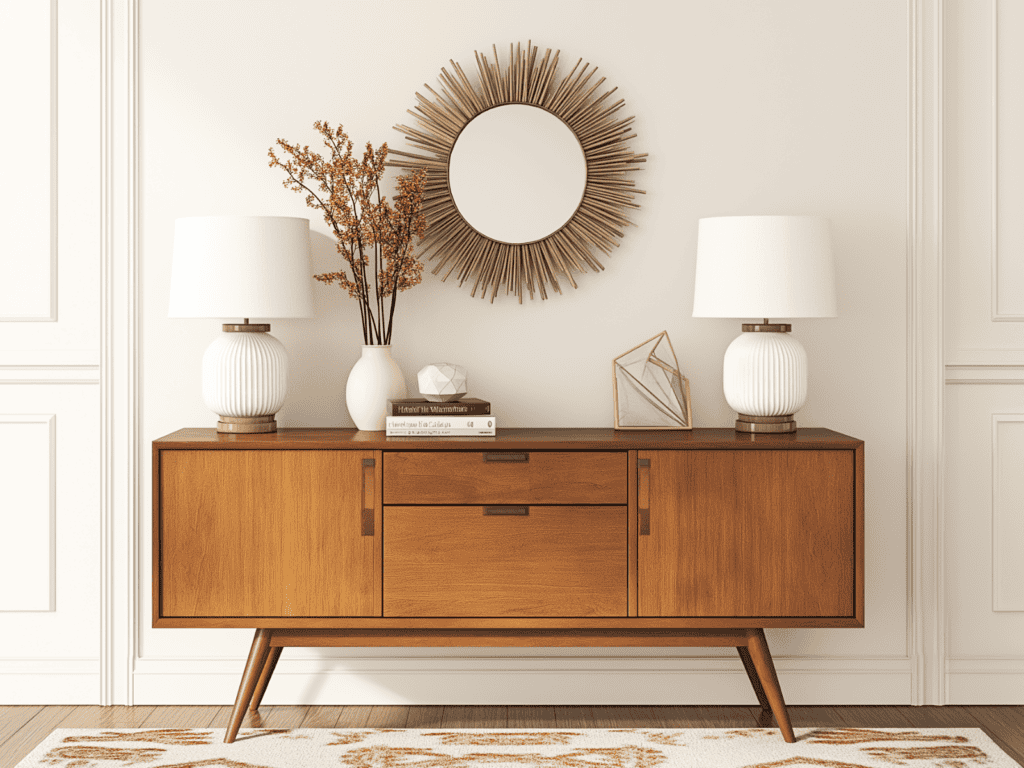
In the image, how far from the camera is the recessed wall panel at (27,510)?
8.93ft

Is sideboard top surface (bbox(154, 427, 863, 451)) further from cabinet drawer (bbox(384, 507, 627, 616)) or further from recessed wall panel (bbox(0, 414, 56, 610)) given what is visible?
recessed wall panel (bbox(0, 414, 56, 610))

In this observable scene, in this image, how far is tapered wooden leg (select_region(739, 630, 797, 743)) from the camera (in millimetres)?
2406

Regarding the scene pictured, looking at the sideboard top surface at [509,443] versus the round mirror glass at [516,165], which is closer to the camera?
the sideboard top surface at [509,443]

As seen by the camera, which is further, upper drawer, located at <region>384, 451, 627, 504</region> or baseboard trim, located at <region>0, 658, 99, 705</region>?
baseboard trim, located at <region>0, 658, 99, 705</region>

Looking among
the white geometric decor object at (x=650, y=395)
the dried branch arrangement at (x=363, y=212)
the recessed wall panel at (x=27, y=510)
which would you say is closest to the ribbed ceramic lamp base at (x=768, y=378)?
the white geometric decor object at (x=650, y=395)

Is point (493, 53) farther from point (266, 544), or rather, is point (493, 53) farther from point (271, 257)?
point (266, 544)

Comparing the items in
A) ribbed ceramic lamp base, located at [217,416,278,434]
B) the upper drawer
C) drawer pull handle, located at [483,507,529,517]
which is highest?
ribbed ceramic lamp base, located at [217,416,278,434]

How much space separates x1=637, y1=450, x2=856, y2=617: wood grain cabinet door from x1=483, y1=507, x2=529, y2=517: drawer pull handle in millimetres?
301

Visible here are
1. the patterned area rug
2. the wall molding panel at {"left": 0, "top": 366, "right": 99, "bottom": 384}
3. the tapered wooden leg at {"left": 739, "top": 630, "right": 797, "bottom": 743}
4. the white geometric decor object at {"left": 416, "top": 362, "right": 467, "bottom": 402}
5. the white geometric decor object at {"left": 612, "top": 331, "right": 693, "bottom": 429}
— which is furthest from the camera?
the wall molding panel at {"left": 0, "top": 366, "right": 99, "bottom": 384}

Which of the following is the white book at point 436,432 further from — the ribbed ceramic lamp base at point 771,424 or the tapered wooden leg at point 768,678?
the tapered wooden leg at point 768,678

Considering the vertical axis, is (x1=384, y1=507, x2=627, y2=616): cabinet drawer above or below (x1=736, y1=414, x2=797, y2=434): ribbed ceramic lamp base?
below

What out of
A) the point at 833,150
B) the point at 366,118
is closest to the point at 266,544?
the point at 366,118

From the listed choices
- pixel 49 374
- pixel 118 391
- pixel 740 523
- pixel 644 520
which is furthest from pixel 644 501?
pixel 49 374

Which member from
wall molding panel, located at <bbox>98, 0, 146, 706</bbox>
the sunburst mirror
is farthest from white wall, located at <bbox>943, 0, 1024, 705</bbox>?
wall molding panel, located at <bbox>98, 0, 146, 706</bbox>
